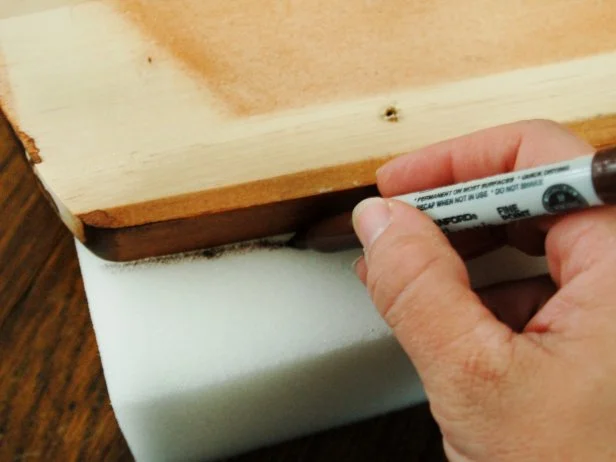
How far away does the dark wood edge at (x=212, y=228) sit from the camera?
403mm

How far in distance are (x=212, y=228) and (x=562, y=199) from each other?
0.20 meters

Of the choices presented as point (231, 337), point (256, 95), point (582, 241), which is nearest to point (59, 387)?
point (231, 337)

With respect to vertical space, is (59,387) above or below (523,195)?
below

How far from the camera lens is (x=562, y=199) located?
0.31 metres

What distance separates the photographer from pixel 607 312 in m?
0.30

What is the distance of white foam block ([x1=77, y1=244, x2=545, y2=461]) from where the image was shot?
427mm

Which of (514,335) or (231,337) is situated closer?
(514,335)

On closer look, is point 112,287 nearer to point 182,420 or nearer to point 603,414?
point 182,420

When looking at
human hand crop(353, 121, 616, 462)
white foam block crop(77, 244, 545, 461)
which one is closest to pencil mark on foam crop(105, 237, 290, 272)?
white foam block crop(77, 244, 545, 461)

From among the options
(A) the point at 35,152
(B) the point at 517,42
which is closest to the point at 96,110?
(A) the point at 35,152

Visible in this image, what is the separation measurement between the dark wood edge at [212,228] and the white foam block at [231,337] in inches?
0.7

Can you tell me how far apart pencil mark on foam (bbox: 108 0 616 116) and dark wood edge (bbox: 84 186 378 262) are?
59mm

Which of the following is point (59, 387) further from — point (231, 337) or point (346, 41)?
point (346, 41)

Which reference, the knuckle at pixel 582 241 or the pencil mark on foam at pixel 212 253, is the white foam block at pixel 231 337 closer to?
the pencil mark on foam at pixel 212 253
